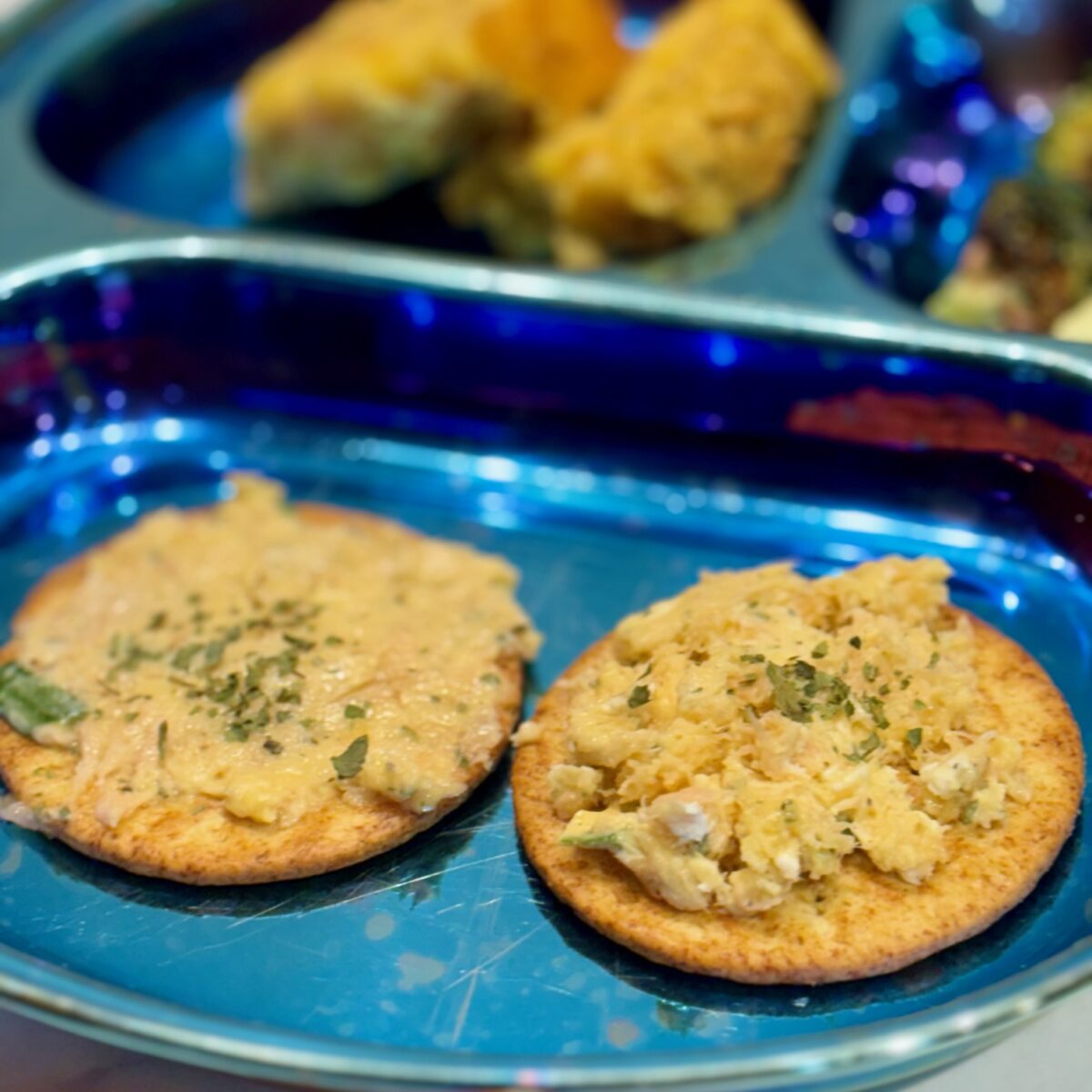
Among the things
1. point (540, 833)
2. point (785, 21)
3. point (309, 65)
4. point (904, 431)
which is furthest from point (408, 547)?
point (785, 21)

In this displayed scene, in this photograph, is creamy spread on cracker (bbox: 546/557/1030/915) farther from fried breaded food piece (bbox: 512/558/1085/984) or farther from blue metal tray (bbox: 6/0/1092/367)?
blue metal tray (bbox: 6/0/1092/367)

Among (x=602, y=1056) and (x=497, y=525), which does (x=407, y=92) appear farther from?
(x=602, y=1056)

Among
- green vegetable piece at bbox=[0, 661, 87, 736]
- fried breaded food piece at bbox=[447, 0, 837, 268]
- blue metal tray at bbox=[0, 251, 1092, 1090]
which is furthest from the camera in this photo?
fried breaded food piece at bbox=[447, 0, 837, 268]

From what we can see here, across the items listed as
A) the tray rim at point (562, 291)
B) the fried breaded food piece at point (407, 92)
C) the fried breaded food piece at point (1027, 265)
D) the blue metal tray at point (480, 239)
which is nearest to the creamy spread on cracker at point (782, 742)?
the tray rim at point (562, 291)

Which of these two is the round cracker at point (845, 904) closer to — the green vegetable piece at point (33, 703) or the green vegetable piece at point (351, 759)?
the green vegetable piece at point (351, 759)

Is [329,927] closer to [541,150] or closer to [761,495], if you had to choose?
[761,495]

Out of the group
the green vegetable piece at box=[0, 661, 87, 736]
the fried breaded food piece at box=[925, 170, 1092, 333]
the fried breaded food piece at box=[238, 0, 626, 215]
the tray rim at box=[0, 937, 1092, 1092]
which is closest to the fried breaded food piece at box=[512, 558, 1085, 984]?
the tray rim at box=[0, 937, 1092, 1092]

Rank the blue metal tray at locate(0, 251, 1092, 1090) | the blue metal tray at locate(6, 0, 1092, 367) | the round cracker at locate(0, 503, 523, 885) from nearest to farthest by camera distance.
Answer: the blue metal tray at locate(0, 251, 1092, 1090)
the round cracker at locate(0, 503, 523, 885)
the blue metal tray at locate(6, 0, 1092, 367)
